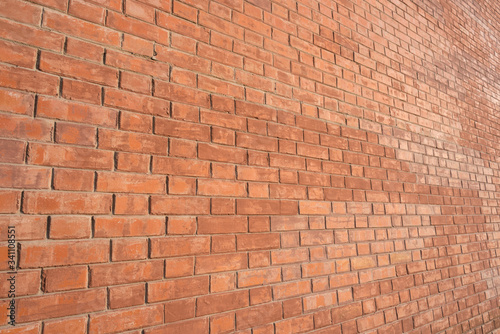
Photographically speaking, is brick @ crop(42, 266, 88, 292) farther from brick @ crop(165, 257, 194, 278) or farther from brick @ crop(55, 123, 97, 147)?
brick @ crop(55, 123, 97, 147)

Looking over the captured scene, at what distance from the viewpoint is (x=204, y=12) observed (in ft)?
5.12

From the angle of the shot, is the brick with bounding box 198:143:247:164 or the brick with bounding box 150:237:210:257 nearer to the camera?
the brick with bounding box 150:237:210:257

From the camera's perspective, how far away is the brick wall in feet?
3.57

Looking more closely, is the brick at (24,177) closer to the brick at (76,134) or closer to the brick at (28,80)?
the brick at (76,134)

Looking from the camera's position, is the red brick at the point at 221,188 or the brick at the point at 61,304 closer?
the brick at the point at 61,304

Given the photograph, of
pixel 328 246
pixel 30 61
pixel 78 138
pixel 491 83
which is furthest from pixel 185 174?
pixel 491 83

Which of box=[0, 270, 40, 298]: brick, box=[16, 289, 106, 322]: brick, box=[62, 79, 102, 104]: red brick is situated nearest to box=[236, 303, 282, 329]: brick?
box=[16, 289, 106, 322]: brick

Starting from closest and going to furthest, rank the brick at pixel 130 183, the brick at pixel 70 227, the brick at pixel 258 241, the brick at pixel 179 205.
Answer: the brick at pixel 70 227, the brick at pixel 130 183, the brick at pixel 179 205, the brick at pixel 258 241

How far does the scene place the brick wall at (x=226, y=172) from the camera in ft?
3.57

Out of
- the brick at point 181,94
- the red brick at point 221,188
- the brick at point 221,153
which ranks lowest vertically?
the red brick at point 221,188

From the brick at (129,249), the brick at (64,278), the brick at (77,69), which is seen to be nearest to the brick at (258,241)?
the brick at (129,249)

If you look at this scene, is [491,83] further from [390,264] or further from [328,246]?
[328,246]

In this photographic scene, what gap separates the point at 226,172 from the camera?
1499 millimetres

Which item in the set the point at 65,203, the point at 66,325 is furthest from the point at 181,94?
the point at 66,325
